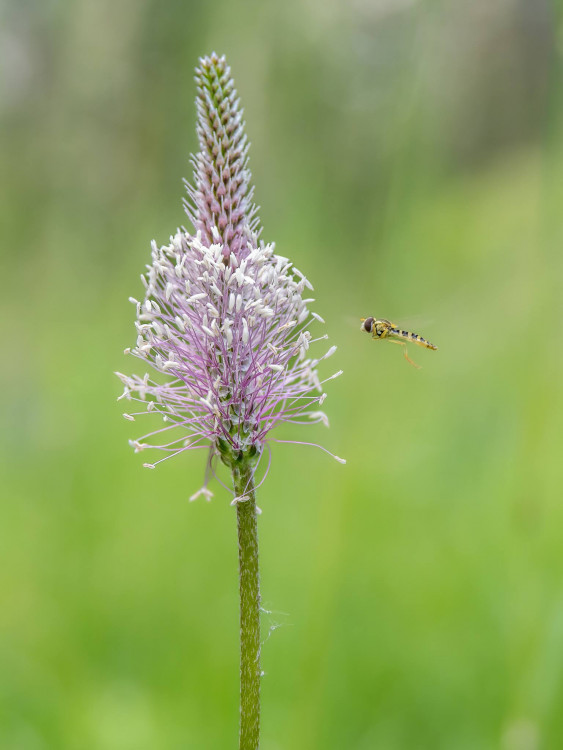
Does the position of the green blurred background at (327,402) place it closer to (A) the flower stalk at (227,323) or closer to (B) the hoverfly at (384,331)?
(B) the hoverfly at (384,331)

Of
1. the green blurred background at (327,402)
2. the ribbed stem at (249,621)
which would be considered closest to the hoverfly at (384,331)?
the green blurred background at (327,402)

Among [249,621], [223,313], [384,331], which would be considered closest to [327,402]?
[384,331]

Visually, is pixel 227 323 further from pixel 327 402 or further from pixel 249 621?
pixel 327 402

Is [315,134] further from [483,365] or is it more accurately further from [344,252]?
[483,365]

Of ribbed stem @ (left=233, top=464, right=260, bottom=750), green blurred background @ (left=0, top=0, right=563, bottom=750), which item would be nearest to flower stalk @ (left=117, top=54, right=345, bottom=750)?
ribbed stem @ (left=233, top=464, right=260, bottom=750)

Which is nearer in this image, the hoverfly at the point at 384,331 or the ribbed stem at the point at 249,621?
the ribbed stem at the point at 249,621

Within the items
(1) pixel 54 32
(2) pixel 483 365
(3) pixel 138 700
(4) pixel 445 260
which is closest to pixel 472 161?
(4) pixel 445 260
